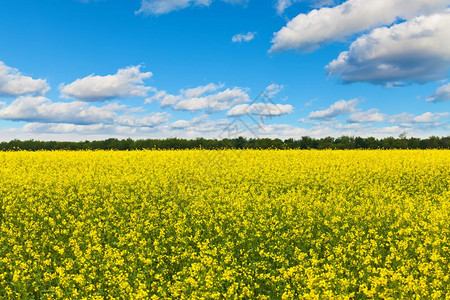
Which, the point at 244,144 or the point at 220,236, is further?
the point at 244,144

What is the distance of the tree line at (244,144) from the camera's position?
3303 centimetres

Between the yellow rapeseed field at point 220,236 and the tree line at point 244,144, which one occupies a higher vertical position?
the tree line at point 244,144

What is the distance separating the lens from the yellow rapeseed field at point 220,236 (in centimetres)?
644

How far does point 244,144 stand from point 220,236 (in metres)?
23.8

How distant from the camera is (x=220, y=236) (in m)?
9.15

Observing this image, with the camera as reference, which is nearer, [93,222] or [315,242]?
[315,242]

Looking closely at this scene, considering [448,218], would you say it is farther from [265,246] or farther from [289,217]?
[265,246]

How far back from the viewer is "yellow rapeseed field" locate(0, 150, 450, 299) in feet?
21.1

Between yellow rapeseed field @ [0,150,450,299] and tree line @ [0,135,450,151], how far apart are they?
15546mm

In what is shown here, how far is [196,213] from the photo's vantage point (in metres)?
10.3

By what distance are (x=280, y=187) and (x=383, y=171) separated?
6.46m

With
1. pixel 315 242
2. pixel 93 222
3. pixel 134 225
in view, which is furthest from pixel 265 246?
pixel 93 222

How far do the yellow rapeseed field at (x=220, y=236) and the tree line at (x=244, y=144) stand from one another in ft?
51.0

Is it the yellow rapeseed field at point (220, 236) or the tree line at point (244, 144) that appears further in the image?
the tree line at point (244, 144)
